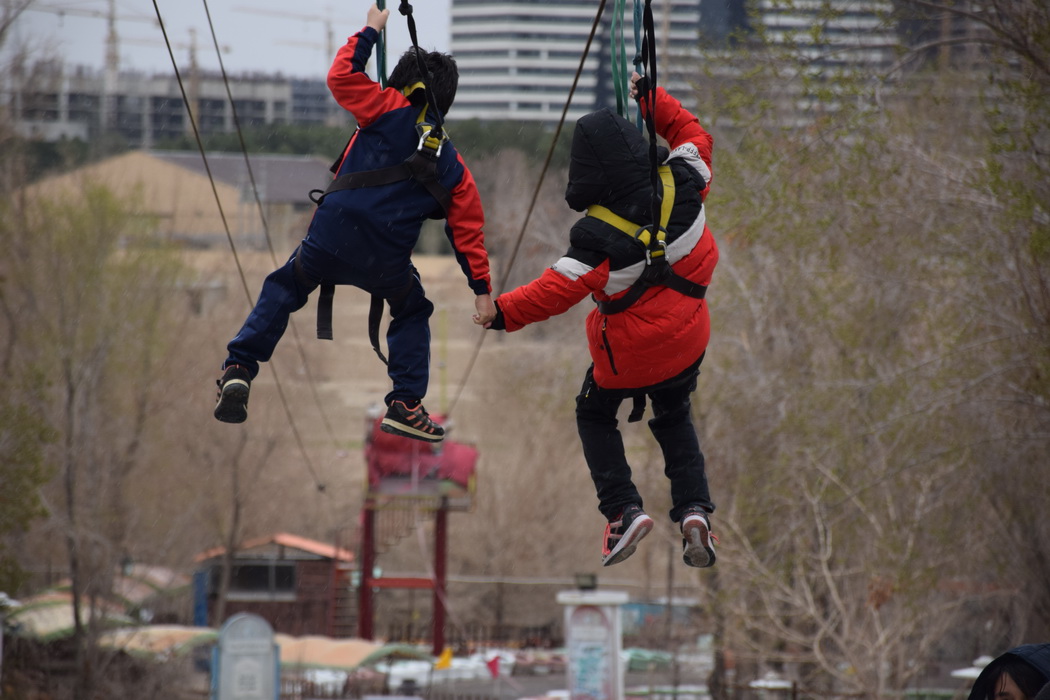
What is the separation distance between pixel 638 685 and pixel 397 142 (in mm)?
21173

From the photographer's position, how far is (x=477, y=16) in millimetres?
28703

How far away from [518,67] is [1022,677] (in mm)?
25408

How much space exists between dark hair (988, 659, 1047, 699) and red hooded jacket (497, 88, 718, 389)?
176 centimetres

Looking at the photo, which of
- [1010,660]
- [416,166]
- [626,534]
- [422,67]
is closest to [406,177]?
[416,166]

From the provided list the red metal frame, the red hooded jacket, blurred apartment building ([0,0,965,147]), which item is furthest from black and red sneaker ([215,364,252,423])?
the red metal frame

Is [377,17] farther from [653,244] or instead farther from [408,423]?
[408,423]

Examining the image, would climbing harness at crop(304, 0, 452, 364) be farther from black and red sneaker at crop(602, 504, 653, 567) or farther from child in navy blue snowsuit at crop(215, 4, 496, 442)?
black and red sneaker at crop(602, 504, 653, 567)

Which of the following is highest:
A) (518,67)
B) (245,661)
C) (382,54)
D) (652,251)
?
(518,67)

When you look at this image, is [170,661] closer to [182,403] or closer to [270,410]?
[182,403]

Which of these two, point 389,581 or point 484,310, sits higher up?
point 389,581

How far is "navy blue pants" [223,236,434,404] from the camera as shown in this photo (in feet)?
16.1

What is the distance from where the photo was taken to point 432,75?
194 inches

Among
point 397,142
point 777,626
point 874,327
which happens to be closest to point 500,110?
point 874,327

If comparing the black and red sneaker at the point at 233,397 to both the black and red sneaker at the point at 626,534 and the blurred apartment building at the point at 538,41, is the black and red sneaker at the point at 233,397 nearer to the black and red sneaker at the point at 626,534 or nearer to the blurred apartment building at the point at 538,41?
the black and red sneaker at the point at 626,534
